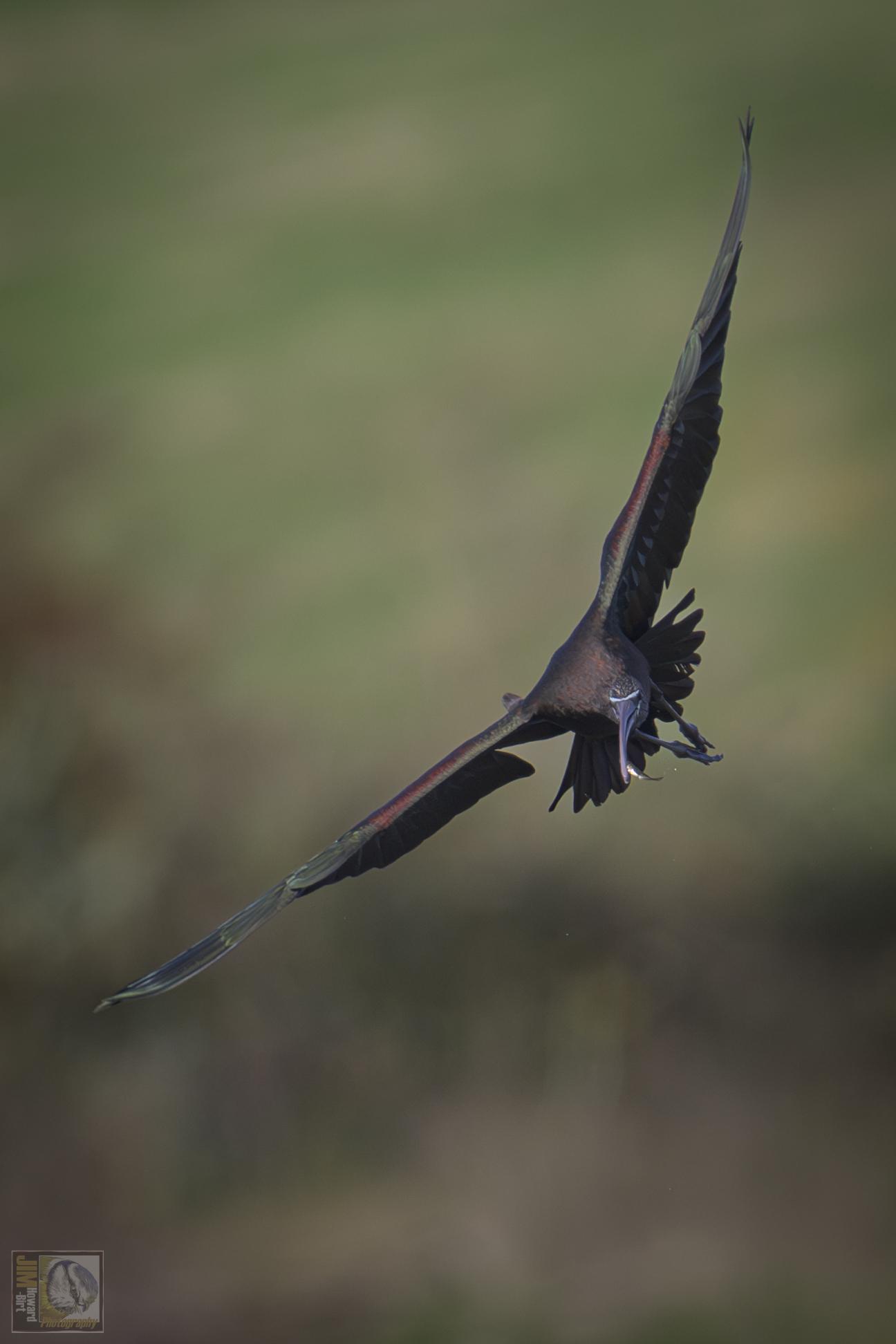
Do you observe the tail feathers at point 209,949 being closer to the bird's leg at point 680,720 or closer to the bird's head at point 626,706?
the bird's head at point 626,706

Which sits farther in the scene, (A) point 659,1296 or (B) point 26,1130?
(B) point 26,1130

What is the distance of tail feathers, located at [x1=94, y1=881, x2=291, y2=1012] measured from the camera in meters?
3.83

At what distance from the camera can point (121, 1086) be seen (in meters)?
5.93

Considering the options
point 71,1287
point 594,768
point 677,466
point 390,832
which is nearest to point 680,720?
point 594,768

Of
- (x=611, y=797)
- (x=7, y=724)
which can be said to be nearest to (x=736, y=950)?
(x=611, y=797)

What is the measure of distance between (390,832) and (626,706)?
0.81m

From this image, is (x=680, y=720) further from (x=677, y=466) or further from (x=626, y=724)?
(x=677, y=466)

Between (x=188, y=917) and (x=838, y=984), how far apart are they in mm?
2596

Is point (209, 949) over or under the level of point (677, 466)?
under

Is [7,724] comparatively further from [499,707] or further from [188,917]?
[499,707]

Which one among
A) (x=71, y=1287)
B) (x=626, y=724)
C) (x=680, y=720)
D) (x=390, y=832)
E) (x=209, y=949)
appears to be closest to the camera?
(x=626, y=724)

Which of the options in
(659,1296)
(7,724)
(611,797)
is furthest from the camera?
(7,724)

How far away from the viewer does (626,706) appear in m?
3.77

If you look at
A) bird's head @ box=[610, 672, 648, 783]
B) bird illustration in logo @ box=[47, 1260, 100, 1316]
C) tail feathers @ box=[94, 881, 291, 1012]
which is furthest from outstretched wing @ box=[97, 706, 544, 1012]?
bird illustration in logo @ box=[47, 1260, 100, 1316]
